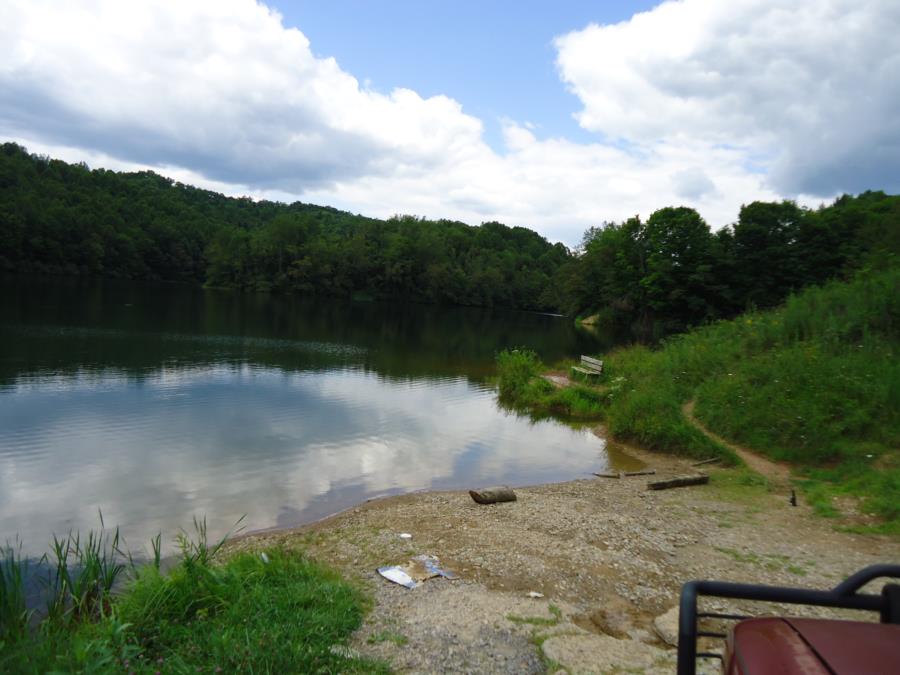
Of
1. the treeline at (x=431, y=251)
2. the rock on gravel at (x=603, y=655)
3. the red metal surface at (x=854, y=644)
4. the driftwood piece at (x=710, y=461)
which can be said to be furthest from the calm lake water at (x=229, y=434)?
the treeline at (x=431, y=251)

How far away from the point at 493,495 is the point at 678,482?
4802 mm

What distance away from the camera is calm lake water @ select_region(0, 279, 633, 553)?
11969mm

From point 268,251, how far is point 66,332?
9316 cm

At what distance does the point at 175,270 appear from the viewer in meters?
133

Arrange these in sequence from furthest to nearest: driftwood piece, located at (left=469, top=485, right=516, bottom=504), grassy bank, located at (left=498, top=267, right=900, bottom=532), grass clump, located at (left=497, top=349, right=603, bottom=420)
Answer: grass clump, located at (left=497, top=349, right=603, bottom=420) → grassy bank, located at (left=498, top=267, right=900, bottom=532) → driftwood piece, located at (left=469, top=485, right=516, bottom=504)

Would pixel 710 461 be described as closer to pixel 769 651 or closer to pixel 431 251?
pixel 769 651

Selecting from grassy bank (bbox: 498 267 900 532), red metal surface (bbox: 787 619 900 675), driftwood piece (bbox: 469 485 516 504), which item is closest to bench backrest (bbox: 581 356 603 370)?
grassy bank (bbox: 498 267 900 532)

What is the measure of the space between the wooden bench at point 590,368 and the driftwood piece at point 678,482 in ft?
41.8

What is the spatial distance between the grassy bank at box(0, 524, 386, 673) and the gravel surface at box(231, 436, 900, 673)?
580mm

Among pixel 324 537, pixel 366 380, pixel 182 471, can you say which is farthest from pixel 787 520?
pixel 366 380

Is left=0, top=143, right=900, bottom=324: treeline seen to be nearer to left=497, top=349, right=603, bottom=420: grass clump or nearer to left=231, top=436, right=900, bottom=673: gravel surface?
left=497, top=349, right=603, bottom=420: grass clump

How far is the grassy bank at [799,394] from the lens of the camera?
13031 mm

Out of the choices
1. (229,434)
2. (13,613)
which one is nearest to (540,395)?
(229,434)

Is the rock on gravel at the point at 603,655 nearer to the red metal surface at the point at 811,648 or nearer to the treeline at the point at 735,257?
the red metal surface at the point at 811,648
